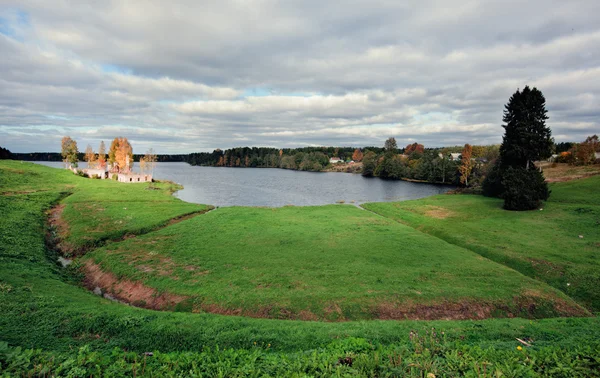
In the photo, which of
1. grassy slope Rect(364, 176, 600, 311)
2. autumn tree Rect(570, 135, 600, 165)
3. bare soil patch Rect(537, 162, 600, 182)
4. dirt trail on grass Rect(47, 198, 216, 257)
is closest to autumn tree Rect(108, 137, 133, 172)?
dirt trail on grass Rect(47, 198, 216, 257)

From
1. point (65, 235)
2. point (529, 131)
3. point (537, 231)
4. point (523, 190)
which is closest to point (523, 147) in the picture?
point (529, 131)

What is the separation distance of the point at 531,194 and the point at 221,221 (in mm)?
38707

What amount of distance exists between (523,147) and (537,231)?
75.4 feet

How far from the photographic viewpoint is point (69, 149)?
99438 mm

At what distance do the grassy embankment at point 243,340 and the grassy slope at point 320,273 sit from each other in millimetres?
2640

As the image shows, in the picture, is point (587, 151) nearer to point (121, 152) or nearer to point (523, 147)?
point (523, 147)

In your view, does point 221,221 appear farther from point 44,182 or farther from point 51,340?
point 44,182

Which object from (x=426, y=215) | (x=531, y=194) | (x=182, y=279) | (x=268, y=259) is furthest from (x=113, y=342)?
(x=531, y=194)

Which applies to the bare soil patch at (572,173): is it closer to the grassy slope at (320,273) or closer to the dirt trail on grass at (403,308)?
the grassy slope at (320,273)

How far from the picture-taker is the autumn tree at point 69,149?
98.2 m

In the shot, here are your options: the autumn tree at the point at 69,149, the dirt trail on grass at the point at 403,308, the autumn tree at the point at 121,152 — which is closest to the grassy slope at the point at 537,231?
the dirt trail on grass at the point at 403,308

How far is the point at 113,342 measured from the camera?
386 inches

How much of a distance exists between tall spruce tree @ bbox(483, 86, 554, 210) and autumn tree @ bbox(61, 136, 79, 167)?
119 m

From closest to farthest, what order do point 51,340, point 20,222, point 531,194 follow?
point 51,340
point 20,222
point 531,194
